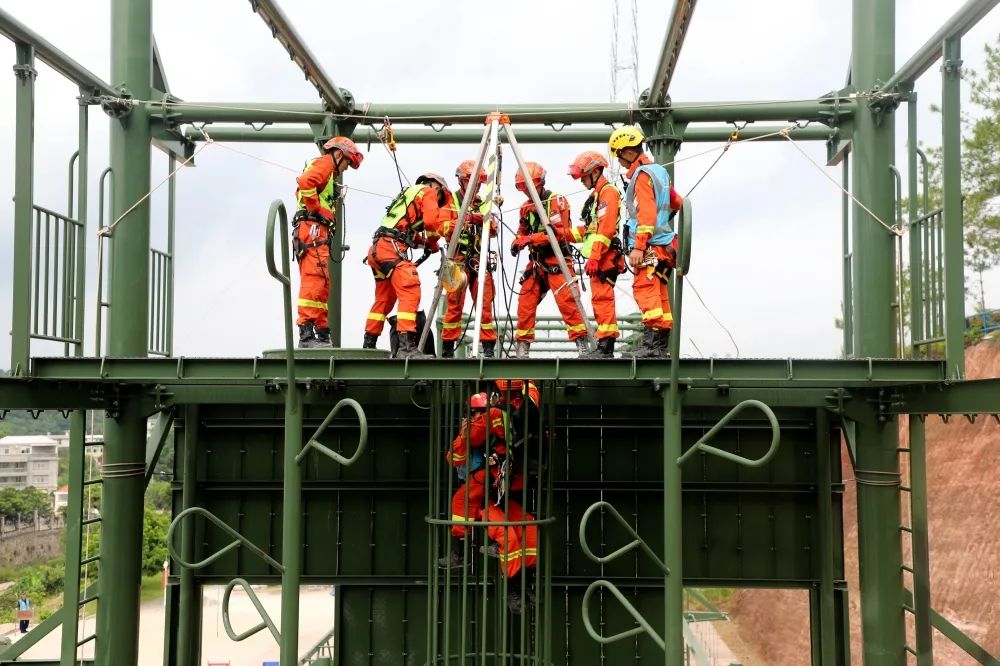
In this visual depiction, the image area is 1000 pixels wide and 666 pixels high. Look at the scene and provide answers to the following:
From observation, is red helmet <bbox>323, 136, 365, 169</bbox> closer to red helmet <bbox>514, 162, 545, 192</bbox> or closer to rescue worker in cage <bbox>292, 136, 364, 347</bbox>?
rescue worker in cage <bbox>292, 136, 364, 347</bbox>

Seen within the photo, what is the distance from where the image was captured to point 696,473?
9523 mm

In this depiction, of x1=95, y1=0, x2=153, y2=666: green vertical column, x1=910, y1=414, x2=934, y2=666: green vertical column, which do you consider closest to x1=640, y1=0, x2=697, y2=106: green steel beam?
x1=910, y1=414, x2=934, y2=666: green vertical column

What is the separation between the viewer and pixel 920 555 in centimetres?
787

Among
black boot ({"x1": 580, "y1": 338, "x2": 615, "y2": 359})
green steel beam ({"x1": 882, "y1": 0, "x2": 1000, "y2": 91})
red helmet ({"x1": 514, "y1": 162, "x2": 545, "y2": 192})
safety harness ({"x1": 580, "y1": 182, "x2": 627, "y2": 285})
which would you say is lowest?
black boot ({"x1": 580, "y1": 338, "x2": 615, "y2": 359})

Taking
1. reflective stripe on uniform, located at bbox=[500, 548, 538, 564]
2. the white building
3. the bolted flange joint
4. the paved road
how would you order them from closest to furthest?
reflective stripe on uniform, located at bbox=[500, 548, 538, 564] → the bolted flange joint → the paved road → the white building

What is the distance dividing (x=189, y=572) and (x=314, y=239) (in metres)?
4.20

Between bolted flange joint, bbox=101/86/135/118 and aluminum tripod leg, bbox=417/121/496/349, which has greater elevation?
bolted flange joint, bbox=101/86/135/118

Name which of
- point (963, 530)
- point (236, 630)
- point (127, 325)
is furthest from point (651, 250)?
point (236, 630)

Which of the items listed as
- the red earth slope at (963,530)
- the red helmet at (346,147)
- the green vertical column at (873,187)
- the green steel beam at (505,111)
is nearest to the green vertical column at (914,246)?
the green vertical column at (873,187)

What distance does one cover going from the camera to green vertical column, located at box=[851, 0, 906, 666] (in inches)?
312

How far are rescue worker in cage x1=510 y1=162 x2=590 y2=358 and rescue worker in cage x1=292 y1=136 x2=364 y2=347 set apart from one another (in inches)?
70.7

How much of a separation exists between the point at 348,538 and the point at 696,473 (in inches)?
155

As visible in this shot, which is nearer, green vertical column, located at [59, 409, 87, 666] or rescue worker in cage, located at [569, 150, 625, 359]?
rescue worker in cage, located at [569, 150, 625, 359]

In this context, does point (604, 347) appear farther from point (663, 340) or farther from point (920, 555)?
point (920, 555)
